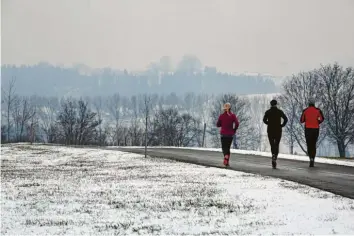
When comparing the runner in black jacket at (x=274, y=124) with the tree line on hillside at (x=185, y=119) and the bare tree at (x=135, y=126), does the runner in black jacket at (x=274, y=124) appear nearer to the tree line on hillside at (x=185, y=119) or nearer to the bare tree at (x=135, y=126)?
the tree line on hillside at (x=185, y=119)

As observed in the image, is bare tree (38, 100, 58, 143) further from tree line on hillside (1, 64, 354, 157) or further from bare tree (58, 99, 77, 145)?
bare tree (58, 99, 77, 145)

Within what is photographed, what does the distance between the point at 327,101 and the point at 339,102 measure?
1.99 meters

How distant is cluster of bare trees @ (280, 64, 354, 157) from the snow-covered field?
57.4 metres

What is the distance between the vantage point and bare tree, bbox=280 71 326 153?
249 feet

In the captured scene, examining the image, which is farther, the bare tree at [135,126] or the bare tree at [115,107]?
the bare tree at [115,107]

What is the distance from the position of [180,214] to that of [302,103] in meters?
75.4

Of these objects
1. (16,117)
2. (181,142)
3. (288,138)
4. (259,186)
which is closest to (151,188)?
(259,186)

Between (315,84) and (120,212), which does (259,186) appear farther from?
(315,84)

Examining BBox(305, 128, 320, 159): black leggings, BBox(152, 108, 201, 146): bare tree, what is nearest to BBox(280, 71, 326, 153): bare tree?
BBox(152, 108, 201, 146): bare tree

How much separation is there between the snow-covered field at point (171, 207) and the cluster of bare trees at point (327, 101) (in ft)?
188

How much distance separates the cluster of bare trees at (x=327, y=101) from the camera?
6706cm

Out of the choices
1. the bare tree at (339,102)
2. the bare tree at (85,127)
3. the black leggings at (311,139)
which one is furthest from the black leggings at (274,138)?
the bare tree at (85,127)

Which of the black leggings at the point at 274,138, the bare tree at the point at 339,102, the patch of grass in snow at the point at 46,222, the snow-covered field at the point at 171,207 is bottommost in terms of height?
the patch of grass in snow at the point at 46,222

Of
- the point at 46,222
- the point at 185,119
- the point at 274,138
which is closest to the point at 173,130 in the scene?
the point at 185,119
